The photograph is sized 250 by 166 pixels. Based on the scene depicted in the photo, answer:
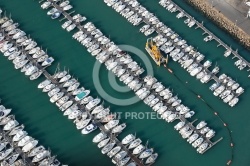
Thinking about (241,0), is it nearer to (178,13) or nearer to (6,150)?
(178,13)

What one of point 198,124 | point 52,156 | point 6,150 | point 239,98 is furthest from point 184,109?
point 6,150

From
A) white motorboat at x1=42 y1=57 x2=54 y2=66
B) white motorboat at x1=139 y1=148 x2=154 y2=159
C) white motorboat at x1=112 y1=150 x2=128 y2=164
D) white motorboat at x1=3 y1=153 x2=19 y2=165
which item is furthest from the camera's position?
white motorboat at x1=42 y1=57 x2=54 y2=66

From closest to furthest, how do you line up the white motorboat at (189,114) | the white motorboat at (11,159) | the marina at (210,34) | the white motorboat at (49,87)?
1. the white motorboat at (11,159)
2. the white motorboat at (189,114)
3. the white motorboat at (49,87)
4. the marina at (210,34)

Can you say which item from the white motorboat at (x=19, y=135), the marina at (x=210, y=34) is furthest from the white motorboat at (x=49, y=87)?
the marina at (x=210, y=34)

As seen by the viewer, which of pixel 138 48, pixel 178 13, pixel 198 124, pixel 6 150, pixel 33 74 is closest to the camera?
pixel 6 150

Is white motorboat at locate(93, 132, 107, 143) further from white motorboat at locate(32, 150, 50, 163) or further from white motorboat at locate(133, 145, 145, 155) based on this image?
white motorboat at locate(32, 150, 50, 163)

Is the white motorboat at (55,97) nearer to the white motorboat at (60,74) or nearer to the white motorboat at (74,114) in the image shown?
the white motorboat at (60,74)

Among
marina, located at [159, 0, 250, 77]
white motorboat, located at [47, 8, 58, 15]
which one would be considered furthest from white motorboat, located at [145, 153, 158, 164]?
white motorboat, located at [47, 8, 58, 15]

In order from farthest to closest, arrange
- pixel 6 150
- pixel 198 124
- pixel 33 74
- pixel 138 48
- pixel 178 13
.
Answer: pixel 178 13, pixel 138 48, pixel 33 74, pixel 198 124, pixel 6 150
